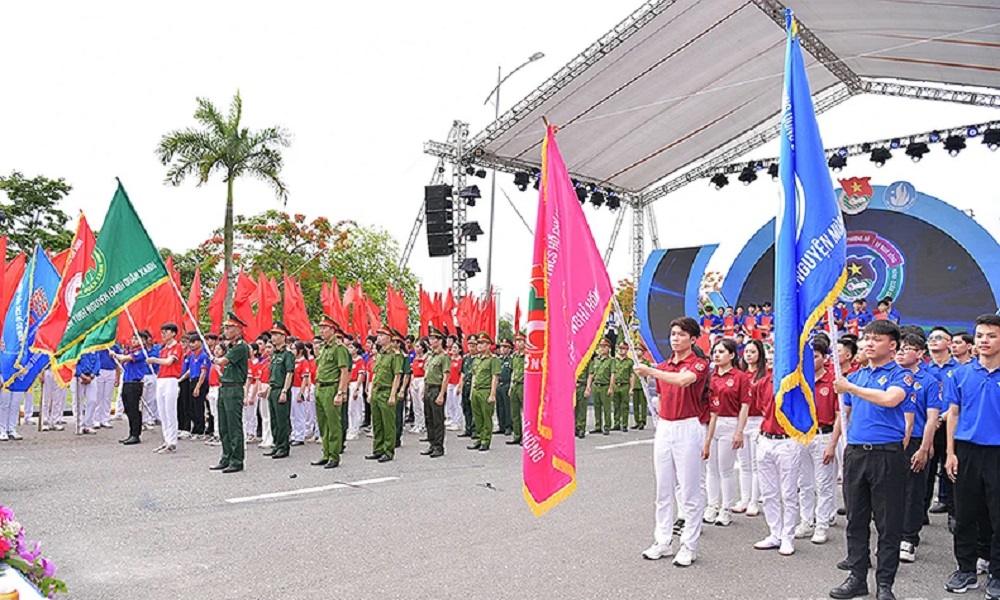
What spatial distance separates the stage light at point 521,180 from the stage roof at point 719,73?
204mm

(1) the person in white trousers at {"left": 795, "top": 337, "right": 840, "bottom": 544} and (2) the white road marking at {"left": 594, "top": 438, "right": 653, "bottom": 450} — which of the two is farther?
(2) the white road marking at {"left": 594, "top": 438, "right": 653, "bottom": 450}

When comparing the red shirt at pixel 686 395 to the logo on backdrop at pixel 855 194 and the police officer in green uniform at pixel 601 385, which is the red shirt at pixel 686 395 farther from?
the logo on backdrop at pixel 855 194

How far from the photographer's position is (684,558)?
5516mm

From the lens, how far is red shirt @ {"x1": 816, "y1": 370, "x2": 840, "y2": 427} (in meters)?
6.51

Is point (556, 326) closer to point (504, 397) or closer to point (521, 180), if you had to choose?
point (504, 397)

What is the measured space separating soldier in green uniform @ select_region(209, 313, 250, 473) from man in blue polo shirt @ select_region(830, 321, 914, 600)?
280 inches

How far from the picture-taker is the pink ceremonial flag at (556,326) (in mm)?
4633

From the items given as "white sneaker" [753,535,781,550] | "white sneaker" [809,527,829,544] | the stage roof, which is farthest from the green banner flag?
the stage roof

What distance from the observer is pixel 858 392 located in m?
4.71

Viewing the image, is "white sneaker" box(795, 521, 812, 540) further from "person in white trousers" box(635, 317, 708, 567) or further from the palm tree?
the palm tree

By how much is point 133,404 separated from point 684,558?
9694 mm

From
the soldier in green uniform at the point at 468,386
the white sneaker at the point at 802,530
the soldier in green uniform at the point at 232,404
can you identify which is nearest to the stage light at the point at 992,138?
the soldier in green uniform at the point at 468,386

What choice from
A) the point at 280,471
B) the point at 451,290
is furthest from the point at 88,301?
the point at 451,290

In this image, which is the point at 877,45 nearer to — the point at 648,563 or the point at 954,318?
the point at 954,318
